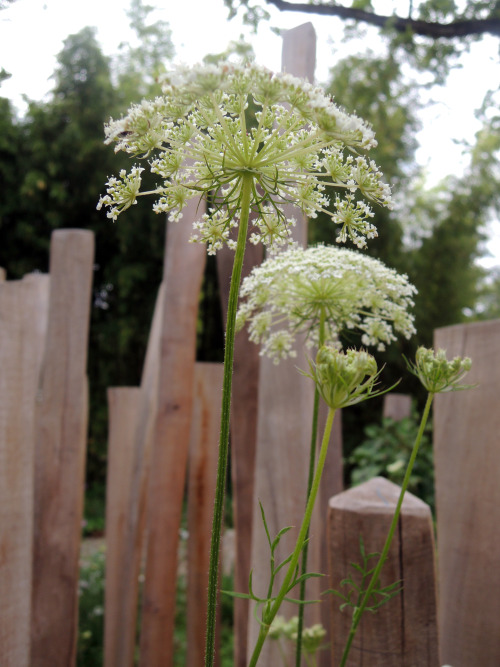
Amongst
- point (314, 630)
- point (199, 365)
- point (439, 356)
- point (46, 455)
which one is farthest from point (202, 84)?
point (199, 365)

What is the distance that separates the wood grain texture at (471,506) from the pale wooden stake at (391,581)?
1.30 feet

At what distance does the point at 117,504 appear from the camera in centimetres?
259

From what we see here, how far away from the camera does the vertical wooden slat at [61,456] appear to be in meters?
1.90

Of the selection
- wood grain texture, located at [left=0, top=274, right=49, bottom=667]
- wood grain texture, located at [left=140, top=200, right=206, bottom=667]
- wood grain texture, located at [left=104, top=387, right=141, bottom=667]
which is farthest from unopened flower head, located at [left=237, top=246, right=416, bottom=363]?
wood grain texture, located at [left=104, top=387, right=141, bottom=667]

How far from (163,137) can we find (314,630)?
113 cm

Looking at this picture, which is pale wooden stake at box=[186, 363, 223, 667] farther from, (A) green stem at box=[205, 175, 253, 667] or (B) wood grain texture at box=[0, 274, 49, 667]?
(A) green stem at box=[205, 175, 253, 667]

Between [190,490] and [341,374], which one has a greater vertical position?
[341,374]

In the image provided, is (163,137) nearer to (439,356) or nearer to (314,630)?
(439,356)

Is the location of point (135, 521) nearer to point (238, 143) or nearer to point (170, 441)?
point (170, 441)

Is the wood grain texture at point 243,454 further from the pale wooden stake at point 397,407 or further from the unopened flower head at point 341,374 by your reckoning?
the pale wooden stake at point 397,407

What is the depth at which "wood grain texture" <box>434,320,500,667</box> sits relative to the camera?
1.42 meters

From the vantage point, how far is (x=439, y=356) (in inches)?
→ 33.4

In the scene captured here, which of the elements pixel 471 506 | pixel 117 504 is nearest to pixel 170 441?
pixel 117 504

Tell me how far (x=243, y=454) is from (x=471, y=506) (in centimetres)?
87
